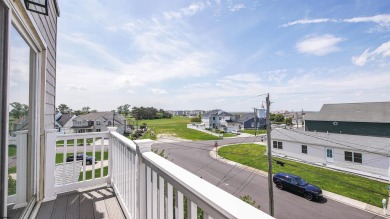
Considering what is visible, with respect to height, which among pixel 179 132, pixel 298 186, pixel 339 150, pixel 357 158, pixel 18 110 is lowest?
pixel 298 186

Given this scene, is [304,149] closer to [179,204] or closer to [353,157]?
[353,157]

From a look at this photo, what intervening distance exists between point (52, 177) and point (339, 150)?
1530cm

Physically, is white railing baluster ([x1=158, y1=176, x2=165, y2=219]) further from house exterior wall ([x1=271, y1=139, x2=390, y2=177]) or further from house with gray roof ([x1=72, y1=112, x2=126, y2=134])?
house with gray roof ([x1=72, y1=112, x2=126, y2=134])

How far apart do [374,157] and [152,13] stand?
14144 mm

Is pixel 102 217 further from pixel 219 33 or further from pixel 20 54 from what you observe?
pixel 219 33

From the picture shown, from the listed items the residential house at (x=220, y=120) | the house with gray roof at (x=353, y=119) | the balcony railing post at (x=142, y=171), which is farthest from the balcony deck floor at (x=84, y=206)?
the residential house at (x=220, y=120)

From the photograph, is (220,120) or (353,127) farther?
(220,120)

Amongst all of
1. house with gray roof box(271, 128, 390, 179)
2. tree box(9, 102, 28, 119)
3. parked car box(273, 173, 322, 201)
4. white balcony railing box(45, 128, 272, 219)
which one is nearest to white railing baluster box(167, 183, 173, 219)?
white balcony railing box(45, 128, 272, 219)

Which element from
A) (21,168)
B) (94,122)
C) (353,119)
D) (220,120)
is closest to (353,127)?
(353,119)

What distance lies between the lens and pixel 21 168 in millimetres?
1796

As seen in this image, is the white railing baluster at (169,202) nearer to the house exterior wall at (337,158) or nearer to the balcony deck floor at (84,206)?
the balcony deck floor at (84,206)

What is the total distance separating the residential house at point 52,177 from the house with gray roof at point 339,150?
47.4ft

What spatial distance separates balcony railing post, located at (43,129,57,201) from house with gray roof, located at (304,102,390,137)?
22025mm

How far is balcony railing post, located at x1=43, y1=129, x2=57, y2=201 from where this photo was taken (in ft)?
7.88
